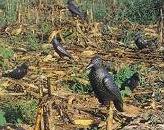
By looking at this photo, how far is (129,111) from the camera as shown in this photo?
7176 mm

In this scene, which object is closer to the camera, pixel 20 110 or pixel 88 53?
pixel 20 110

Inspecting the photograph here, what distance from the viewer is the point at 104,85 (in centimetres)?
672

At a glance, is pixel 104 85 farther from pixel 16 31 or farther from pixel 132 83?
pixel 16 31

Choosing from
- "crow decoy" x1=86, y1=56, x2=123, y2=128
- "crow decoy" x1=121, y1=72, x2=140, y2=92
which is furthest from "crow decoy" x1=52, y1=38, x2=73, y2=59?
"crow decoy" x1=86, y1=56, x2=123, y2=128

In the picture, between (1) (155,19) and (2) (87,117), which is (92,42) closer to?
(1) (155,19)

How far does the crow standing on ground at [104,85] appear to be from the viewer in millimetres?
6680

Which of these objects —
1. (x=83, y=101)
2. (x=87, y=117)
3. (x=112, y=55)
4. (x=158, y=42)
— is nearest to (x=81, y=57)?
(x=112, y=55)

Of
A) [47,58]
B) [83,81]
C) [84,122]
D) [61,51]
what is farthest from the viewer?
[47,58]

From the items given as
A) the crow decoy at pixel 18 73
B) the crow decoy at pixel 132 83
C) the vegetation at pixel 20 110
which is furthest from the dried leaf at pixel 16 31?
the vegetation at pixel 20 110

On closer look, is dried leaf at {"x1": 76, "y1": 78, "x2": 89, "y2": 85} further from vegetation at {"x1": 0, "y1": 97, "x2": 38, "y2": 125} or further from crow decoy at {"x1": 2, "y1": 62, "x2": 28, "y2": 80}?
vegetation at {"x1": 0, "y1": 97, "x2": 38, "y2": 125}

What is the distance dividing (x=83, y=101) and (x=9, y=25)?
605 cm

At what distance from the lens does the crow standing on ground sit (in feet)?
21.9

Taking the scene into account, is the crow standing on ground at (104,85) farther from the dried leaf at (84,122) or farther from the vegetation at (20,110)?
the vegetation at (20,110)

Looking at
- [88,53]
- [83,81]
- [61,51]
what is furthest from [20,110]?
[88,53]
